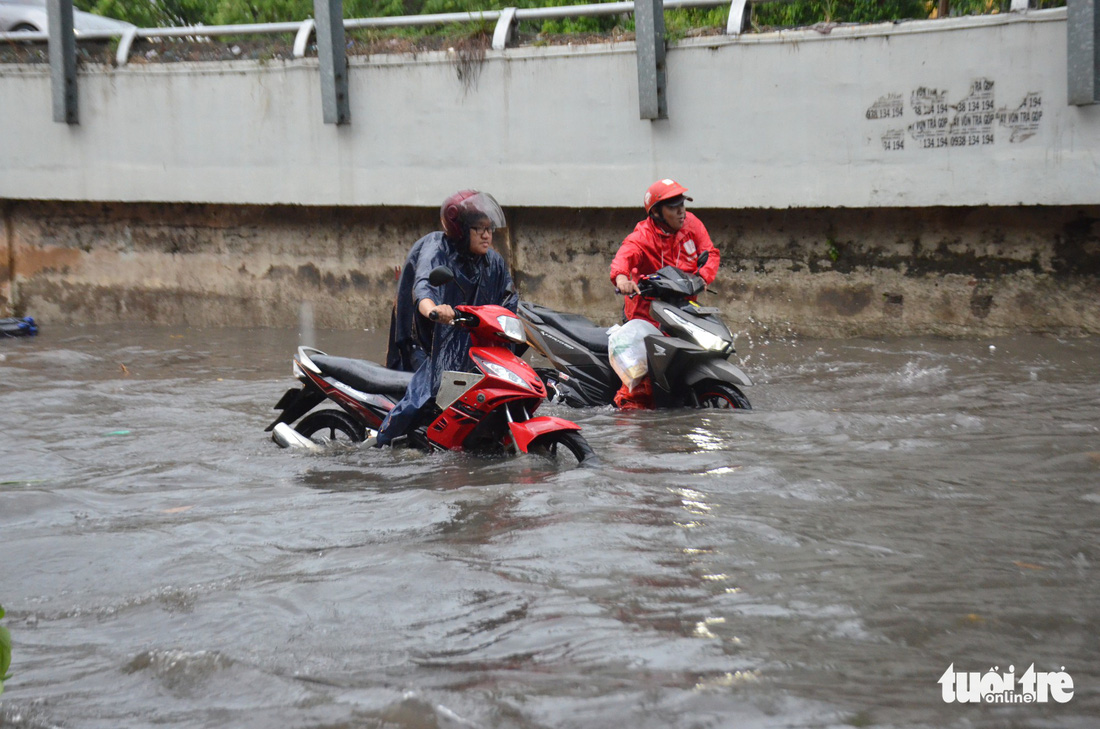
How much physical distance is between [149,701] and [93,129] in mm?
12858

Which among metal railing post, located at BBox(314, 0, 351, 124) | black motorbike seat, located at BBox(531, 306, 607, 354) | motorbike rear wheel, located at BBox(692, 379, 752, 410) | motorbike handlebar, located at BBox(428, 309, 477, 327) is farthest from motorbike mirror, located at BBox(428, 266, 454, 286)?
metal railing post, located at BBox(314, 0, 351, 124)

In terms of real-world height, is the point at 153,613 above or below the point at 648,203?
below

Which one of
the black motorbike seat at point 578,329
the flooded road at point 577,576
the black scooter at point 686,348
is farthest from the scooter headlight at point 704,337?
the black motorbike seat at point 578,329

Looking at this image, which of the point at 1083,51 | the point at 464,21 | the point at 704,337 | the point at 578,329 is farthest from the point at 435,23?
the point at 704,337

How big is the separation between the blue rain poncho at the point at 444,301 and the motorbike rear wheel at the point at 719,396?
1.77 m

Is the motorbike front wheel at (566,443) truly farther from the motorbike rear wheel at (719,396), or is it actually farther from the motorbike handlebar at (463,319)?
the motorbike rear wheel at (719,396)

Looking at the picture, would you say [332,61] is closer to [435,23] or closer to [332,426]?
[435,23]

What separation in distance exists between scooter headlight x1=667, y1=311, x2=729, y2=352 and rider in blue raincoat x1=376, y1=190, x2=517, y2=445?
1.36 metres

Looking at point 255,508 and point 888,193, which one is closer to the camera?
point 255,508

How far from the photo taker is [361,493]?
532 centimetres

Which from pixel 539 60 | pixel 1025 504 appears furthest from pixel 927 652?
pixel 539 60

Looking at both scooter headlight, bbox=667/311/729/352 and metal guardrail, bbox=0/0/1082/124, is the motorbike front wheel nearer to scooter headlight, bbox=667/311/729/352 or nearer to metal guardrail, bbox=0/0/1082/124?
scooter headlight, bbox=667/311/729/352

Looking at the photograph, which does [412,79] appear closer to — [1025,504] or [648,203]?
[648,203]

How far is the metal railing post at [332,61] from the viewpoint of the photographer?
12.6 meters
